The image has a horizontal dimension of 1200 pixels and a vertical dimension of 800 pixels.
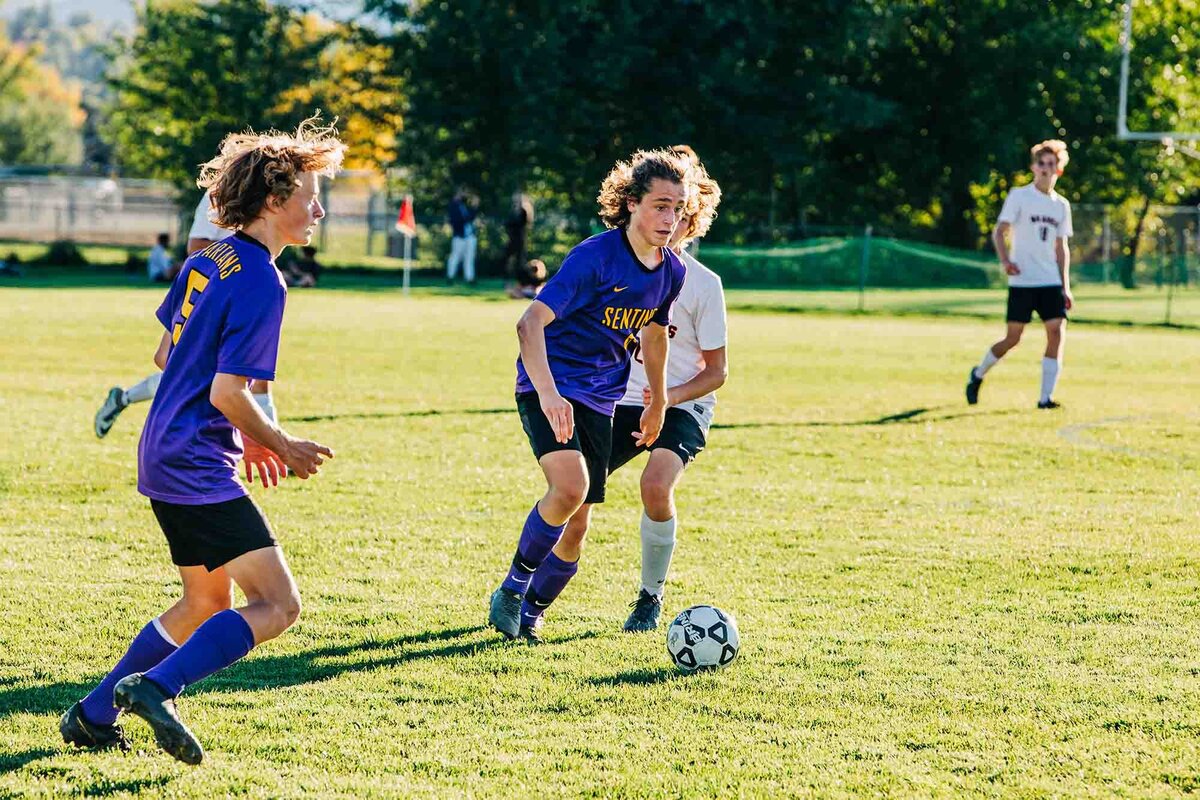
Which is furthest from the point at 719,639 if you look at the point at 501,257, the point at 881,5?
the point at 881,5

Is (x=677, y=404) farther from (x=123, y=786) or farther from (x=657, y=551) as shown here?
(x=123, y=786)

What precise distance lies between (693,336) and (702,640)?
163 cm

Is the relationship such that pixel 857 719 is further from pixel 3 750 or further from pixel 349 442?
pixel 349 442

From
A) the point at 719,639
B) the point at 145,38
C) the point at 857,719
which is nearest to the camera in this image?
the point at 857,719

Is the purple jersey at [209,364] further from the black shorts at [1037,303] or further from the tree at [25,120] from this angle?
the tree at [25,120]

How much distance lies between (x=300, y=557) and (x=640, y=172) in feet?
8.77

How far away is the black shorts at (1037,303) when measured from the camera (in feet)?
42.5

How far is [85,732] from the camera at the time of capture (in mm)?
4266

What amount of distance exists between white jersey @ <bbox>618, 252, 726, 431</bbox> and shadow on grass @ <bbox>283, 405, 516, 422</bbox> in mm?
5608

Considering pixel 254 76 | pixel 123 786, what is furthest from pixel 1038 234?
pixel 254 76

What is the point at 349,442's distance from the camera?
1041 centimetres

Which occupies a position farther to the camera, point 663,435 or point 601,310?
point 663,435

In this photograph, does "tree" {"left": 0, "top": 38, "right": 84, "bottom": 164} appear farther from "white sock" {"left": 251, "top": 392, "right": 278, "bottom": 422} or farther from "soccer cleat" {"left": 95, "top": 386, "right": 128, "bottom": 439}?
"white sock" {"left": 251, "top": 392, "right": 278, "bottom": 422}

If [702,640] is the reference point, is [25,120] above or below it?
above
